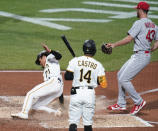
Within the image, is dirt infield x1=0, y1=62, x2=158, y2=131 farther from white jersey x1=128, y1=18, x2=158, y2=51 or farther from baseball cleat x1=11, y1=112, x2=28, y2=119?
white jersey x1=128, y1=18, x2=158, y2=51

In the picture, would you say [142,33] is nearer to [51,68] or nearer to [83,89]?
[51,68]

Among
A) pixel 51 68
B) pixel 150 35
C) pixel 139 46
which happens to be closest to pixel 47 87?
pixel 51 68

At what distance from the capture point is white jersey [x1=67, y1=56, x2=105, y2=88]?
21.6 ft

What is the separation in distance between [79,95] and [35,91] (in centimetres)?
187

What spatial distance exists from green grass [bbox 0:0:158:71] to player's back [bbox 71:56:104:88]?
20.6ft

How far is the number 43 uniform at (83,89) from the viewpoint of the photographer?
21.6 feet

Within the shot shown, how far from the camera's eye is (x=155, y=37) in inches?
346

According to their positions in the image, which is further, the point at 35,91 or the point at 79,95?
the point at 35,91

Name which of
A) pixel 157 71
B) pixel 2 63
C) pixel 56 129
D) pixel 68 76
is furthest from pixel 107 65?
pixel 68 76

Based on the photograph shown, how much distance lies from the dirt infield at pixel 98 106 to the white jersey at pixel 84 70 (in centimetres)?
138

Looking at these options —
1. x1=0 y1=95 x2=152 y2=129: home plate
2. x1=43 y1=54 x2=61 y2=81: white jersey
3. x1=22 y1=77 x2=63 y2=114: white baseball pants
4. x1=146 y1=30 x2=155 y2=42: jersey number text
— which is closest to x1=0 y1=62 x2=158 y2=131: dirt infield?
x1=0 y1=95 x2=152 y2=129: home plate

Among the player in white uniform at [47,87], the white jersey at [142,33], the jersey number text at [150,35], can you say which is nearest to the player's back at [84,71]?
the player in white uniform at [47,87]

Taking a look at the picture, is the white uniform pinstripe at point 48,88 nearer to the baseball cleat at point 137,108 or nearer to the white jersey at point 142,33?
the baseball cleat at point 137,108

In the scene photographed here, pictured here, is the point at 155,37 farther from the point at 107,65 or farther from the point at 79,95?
the point at 107,65
